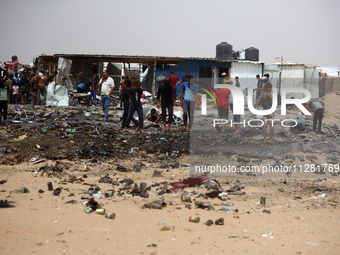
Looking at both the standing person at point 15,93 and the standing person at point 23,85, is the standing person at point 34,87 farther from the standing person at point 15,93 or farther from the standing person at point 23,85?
the standing person at point 15,93

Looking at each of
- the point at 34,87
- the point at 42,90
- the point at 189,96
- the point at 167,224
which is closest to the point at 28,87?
the point at 42,90

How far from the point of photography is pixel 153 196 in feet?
17.4

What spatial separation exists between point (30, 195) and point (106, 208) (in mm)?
1269

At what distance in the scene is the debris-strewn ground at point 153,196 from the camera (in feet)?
12.6

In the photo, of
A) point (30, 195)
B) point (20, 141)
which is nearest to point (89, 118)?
point (20, 141)

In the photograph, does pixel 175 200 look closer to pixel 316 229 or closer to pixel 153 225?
pixel 153 225

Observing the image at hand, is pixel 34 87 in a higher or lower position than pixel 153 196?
higher

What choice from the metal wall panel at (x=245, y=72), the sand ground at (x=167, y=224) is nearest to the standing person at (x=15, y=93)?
the sand ground at (x=167, y=224)

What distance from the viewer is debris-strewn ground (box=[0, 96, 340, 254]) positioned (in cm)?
385

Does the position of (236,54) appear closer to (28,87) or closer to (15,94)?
(28,87)

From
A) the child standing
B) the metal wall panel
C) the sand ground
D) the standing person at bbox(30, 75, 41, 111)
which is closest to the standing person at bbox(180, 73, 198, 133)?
the sand ground

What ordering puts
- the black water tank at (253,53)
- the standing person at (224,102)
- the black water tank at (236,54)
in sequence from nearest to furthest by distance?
the standing person at (224,102), the black water tank at (253,53), the black water tank at (236,54)

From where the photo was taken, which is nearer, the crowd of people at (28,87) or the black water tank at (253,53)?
the crowd of people at (28,87)

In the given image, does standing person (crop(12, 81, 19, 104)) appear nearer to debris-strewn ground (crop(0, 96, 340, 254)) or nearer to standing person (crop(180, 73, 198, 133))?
debris-strewn ground (crop(0, 96, 340, 254))
